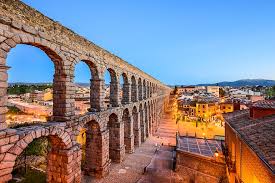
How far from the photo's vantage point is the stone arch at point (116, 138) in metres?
20.8

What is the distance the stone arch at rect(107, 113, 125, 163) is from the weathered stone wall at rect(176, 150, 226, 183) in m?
5.84

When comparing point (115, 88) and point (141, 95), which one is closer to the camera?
point (115, 88)

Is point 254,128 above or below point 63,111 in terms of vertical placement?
below

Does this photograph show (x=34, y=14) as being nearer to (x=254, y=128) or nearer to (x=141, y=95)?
(x=254, y=128)

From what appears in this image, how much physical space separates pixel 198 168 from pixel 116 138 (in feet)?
27.1

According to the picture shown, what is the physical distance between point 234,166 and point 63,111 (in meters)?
11.7

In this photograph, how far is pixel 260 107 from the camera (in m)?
13.5

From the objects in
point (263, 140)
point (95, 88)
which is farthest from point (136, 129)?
point (263, 140)

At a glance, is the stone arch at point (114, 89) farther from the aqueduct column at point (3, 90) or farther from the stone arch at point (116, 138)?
the aqueduct column at point (3, 90)

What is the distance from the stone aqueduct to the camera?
857 centimetres

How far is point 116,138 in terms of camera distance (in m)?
21.0

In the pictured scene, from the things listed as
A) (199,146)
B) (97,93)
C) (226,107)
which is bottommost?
(199,146)

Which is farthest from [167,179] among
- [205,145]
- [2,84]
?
[2,84]

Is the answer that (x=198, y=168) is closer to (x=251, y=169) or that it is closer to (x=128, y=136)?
(x=251, y=169)
